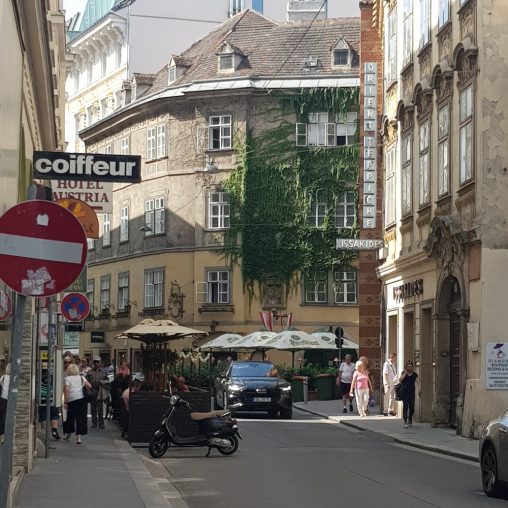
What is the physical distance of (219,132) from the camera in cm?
6181

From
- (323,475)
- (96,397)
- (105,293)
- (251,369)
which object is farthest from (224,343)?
(323,475)

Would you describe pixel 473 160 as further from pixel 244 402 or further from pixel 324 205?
pixel 324 205

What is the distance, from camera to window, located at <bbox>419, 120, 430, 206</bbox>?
1300 inches

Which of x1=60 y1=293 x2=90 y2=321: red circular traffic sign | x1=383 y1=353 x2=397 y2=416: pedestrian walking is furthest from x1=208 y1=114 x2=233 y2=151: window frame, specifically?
x1=60 y1=293 x2=90 y2=321: red circular traffic sign

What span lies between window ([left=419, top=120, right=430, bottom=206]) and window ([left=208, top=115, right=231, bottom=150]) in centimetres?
2818

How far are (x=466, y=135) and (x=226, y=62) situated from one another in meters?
35.9

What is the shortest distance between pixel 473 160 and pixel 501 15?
3.02m

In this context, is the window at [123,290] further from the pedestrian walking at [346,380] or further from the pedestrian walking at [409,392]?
the pedestrian walking at [409,392]

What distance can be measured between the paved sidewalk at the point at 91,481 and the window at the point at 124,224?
43239 mm

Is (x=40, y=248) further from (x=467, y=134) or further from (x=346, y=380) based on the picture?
(x=346, y=380)

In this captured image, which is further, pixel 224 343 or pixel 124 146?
pixel 124 146

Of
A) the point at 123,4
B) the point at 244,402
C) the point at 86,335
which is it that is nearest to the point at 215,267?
the point at 86,335

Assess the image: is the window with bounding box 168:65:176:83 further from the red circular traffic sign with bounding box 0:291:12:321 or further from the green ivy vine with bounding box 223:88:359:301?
the red circular traffic sign with bounding box 0:291:12:321

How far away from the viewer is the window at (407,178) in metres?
35.2
